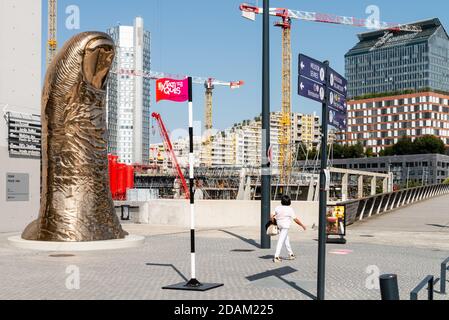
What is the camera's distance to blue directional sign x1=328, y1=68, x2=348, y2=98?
880 centimetres

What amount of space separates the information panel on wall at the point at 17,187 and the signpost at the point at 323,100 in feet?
54.4

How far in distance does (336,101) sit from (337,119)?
32 centimetres

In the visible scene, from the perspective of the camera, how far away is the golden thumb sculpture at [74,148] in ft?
52.6

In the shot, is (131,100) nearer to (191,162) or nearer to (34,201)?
(34,201)

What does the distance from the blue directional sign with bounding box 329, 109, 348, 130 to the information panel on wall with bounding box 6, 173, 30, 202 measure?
16.5m

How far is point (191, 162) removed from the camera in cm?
1051

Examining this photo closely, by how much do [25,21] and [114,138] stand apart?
458ft

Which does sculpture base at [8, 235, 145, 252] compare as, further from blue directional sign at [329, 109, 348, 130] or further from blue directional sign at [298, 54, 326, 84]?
blue directional sign at [298, 54, 326, 84]

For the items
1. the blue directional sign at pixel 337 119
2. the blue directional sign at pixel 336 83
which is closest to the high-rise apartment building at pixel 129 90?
the blue directional sign at pixel 336 83

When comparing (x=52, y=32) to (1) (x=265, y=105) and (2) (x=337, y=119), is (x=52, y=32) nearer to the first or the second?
(1) (x=265, y=105)

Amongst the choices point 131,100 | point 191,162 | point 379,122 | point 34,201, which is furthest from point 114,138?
point 191,162

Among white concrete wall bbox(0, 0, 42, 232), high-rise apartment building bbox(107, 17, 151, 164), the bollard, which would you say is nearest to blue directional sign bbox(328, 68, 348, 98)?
the bollard

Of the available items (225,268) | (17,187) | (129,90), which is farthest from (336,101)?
(129,90)
